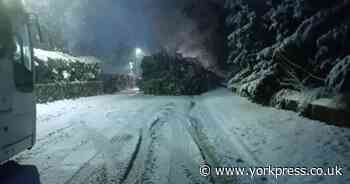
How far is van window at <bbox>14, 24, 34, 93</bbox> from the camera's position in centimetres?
570

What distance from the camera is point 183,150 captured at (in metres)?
7.23

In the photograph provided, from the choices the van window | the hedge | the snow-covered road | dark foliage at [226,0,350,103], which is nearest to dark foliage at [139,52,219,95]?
the hedge

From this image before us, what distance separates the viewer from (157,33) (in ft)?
171

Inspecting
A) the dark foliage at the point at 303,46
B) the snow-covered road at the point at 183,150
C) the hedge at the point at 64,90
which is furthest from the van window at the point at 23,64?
the hedge at the point at 64,90

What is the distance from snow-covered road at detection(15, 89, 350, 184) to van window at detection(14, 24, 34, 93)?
1.61 metres

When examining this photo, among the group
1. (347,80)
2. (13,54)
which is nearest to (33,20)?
(13,54)

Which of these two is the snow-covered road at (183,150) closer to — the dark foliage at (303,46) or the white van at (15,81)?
the white van at (15,81)

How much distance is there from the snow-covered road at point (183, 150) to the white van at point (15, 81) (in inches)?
30.6

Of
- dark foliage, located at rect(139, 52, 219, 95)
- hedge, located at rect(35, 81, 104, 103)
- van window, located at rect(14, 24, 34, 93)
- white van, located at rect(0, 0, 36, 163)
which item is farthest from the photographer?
dark foliage, located at rect(139, 52, 219, 95)

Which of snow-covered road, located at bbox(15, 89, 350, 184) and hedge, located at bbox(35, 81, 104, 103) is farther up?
hedge, located at bbox(35, 81, 104, 103)

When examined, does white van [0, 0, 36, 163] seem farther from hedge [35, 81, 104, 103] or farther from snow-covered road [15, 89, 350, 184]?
hedge [35, 81, 104, 103]

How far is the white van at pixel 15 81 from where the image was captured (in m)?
5.14

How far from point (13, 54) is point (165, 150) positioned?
3.76 m

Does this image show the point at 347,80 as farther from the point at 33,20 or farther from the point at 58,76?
the point at 58,76
